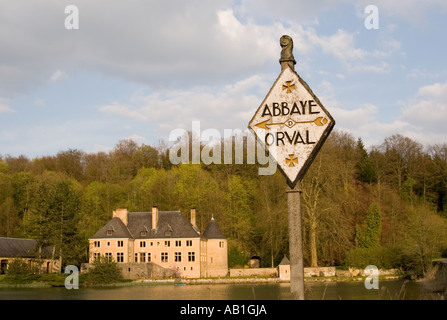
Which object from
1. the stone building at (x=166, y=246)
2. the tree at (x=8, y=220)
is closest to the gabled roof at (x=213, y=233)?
the stone building at (x=166, y=246)

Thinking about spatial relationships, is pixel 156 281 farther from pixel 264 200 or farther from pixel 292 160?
pixel 292 160

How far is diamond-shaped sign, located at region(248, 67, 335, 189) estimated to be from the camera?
5.61m

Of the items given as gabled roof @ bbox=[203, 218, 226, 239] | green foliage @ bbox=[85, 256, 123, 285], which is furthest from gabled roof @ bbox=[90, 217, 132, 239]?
gabled roof @ bbox=[203, 218, 226, 239]

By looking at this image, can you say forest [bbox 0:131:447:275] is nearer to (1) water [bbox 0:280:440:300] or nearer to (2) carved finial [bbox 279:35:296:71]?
Answer: (1) water [bbox 0:280:440:300]

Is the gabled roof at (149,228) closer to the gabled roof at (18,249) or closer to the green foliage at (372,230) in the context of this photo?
the gabled roof at (18,249)

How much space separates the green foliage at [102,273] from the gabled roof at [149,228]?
21.5 ft

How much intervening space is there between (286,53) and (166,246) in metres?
49.3

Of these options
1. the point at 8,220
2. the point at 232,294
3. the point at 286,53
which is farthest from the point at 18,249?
the point at 286,53

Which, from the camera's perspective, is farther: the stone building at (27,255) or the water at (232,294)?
the stone building at (27,255)

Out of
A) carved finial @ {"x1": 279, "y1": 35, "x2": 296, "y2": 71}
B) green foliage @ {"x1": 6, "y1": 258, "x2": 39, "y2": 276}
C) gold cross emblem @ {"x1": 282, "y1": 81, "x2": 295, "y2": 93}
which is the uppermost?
carved finial @ {"x1": 279, "y1": 35, "x2": 296, "y2": 71}

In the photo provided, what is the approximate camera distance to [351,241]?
5003 cm

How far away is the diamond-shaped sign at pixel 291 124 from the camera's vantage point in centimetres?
561

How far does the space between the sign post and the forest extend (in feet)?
123

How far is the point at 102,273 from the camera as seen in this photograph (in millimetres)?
45938
